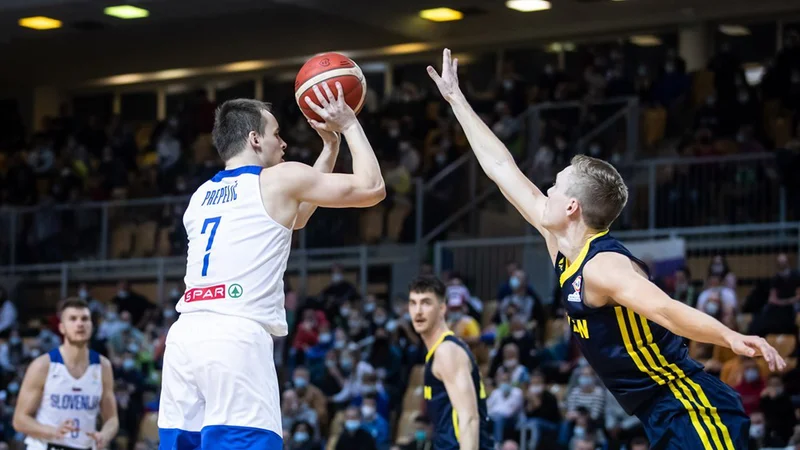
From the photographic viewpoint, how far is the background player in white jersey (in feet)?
17.6

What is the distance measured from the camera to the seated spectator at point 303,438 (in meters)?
14.8

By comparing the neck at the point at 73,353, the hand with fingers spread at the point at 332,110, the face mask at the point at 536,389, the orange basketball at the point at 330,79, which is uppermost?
the orange basketball at the point at 330,79

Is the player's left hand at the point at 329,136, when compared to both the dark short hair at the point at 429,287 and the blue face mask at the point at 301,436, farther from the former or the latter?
the blue face mask at the point at 301,436

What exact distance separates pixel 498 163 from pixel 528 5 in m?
14.3

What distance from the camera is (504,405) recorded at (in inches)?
548

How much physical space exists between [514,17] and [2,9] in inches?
310

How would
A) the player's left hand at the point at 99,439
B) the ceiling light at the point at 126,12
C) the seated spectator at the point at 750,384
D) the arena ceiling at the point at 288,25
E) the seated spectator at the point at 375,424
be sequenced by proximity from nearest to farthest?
the player's left hand at the point at 99,439, the seated spectator at the point at 750,384, the seated spectator at the point at 375,424, the ceiling light at the point at 126,12, the arena ceiling at the point at 288,25

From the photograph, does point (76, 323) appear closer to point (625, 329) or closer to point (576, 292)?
point (576, 292)

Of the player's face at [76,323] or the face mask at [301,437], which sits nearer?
the player's face at [76,323]

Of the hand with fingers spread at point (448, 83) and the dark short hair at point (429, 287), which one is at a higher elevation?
the hand with fingers spread at point (448, 83)

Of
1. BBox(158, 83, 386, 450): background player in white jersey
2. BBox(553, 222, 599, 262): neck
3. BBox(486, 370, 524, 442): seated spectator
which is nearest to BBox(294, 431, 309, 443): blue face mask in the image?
BBox(486, 370, 524, 442): seated spectator

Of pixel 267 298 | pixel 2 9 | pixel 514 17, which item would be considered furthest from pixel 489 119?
pixel 267 298

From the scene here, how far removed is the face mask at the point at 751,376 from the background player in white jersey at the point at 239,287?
8.28 metres

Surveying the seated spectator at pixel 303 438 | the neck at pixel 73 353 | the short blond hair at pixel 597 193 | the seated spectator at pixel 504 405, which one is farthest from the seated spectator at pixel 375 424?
the short blond hair at pixel 597 193
